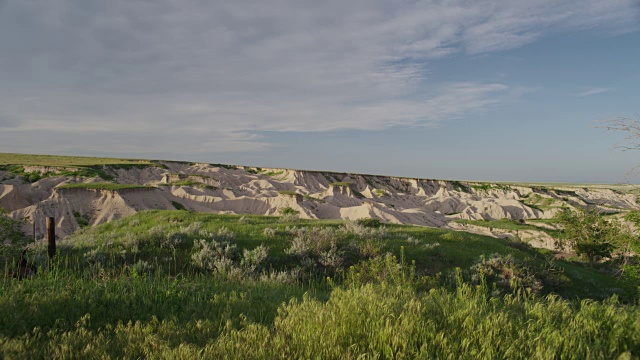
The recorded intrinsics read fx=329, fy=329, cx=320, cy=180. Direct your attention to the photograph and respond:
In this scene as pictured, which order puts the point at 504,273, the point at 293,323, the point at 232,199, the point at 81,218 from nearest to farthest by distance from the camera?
the point at 293,323 < the point at 504,273 < the point at 81,218 < the point at 232,199

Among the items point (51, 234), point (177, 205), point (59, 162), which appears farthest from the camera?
point (59, 162)

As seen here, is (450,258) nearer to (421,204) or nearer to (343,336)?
(343,336)

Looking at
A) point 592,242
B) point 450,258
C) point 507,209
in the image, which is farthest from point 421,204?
point 450,258

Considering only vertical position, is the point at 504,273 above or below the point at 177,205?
above

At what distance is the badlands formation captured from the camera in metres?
38.5

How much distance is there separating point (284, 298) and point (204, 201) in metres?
51.1

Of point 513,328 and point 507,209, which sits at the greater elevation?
point 513,328

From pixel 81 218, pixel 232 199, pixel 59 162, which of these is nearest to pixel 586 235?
pixel 232 199

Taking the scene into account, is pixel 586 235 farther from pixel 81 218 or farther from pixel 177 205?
pixel 81 218

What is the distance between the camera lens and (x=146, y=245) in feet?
38.7

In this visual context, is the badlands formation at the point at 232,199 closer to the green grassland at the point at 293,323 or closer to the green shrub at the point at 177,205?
the green shrub at the point at 177,205

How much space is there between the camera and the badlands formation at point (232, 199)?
38.5 m

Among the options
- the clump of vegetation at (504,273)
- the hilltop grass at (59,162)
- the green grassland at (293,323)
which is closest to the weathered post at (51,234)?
the green grassland at (293,323)

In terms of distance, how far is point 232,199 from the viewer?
185 feet
